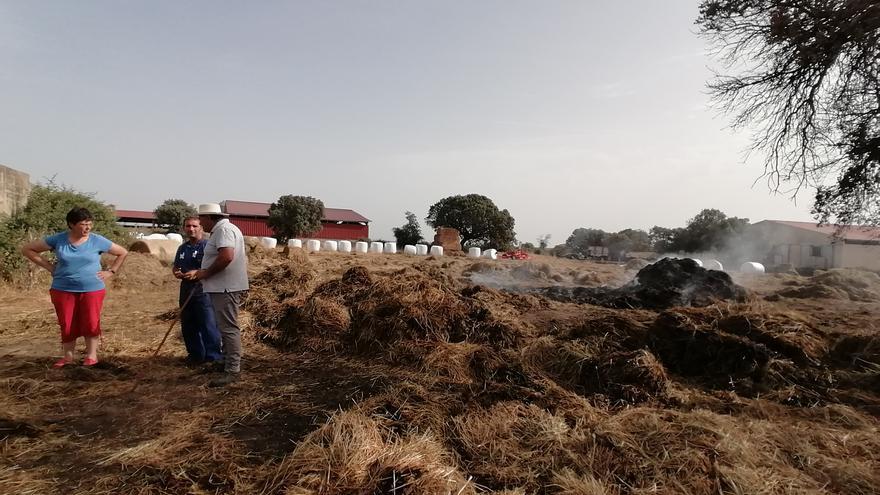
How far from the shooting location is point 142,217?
51438 millimetres

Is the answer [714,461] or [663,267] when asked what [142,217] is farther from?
[714,461]

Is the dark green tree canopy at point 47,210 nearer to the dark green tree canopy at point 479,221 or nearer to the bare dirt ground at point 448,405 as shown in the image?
the bare dirt ground at point 448,405

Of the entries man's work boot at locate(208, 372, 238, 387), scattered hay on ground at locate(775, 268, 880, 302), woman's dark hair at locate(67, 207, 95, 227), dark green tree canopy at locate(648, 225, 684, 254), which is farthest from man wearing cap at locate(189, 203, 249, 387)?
dark green tree canopy at locate(648, 225, 684, 254)

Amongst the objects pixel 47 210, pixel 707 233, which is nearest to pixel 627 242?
pixel 707 233

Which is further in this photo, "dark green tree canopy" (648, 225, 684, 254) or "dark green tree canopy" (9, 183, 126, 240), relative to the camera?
"dark green tree canopy" (648, 225, 684, 254)

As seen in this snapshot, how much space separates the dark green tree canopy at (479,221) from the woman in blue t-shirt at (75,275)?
39959 mm

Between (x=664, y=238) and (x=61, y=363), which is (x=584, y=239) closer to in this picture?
(x=664, y=238)

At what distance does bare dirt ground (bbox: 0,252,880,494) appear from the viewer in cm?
247

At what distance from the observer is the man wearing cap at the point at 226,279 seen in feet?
13.2

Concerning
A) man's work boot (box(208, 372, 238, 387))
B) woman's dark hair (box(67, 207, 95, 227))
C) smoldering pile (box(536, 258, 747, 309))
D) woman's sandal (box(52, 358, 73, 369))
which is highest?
woman's dark hair (box(67, 207, 95, 227))

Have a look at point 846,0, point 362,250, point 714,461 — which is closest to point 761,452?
point 714,461

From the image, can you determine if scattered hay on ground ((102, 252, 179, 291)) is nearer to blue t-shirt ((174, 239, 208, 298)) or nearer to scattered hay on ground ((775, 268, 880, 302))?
blue t-shirt ((174, 239, 208, 298))

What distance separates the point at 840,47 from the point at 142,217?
60246 millimetres

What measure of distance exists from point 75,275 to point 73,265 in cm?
9
